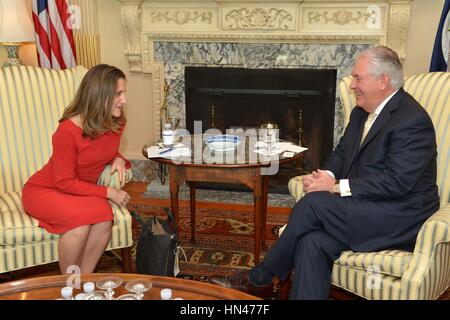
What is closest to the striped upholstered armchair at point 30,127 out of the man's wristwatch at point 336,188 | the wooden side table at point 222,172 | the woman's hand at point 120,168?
the woman's hand at point 120,168

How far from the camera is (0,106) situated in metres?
2.76

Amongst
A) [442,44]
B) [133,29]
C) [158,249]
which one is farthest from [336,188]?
[133,29]

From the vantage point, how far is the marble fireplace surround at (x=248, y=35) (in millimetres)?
3785

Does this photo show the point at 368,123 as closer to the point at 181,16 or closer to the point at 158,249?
the point at 158,249

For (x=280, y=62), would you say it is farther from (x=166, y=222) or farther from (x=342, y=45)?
(x=166, y=222)

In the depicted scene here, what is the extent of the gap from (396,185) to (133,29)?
9.05 feet

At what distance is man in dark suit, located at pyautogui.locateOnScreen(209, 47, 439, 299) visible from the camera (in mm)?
2090

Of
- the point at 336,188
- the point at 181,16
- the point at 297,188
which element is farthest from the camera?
the point at 181,16

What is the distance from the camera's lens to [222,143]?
2736 millimetres

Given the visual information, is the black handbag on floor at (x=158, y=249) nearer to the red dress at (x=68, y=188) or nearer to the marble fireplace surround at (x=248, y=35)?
the red dress at (x=68, y=188)

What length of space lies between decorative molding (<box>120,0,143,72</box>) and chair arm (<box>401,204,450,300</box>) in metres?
2.92

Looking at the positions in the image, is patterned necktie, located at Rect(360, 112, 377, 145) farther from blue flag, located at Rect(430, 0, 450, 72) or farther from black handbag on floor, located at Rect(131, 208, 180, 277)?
blue flag, located at Rect(430, 0, 450, 72)

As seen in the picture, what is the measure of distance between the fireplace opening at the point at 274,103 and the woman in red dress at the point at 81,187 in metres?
1.89

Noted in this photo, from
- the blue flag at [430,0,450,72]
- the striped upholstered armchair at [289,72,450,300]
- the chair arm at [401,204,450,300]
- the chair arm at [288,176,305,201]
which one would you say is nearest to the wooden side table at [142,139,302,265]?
the chair arm at [288,176,305,201]
